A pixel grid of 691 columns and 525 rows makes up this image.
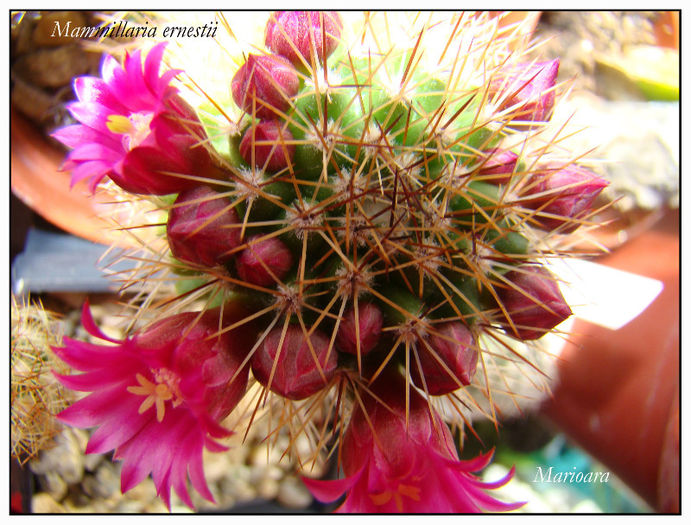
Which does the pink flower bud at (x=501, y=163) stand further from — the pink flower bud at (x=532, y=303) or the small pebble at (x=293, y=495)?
the small pebble at (x=293, y=495)

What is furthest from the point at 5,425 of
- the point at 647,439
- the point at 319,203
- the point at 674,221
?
the point at 674,221

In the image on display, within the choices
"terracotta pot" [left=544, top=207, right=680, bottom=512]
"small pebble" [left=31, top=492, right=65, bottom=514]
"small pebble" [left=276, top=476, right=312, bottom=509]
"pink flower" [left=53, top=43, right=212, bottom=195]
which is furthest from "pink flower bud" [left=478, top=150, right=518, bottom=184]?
"small pebble" [left=31, top=492, right=65, bottom=514]

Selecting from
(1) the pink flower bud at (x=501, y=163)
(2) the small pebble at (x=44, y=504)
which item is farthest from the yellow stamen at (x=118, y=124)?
(2) the small pebble at (x=44, y=504)

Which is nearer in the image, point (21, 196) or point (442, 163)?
point (442, 163)

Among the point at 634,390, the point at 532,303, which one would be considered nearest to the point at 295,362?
the point at 532,303

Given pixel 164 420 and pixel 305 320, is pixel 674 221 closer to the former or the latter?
pixel 305 320

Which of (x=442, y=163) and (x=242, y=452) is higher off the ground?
(x=442, y=163)

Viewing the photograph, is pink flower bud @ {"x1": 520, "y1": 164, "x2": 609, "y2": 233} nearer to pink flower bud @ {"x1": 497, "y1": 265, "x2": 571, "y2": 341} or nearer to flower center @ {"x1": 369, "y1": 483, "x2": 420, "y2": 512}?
pink flower bud @ {"x1": 497, "y1": 265, "x2": 571, "y2": 341}
